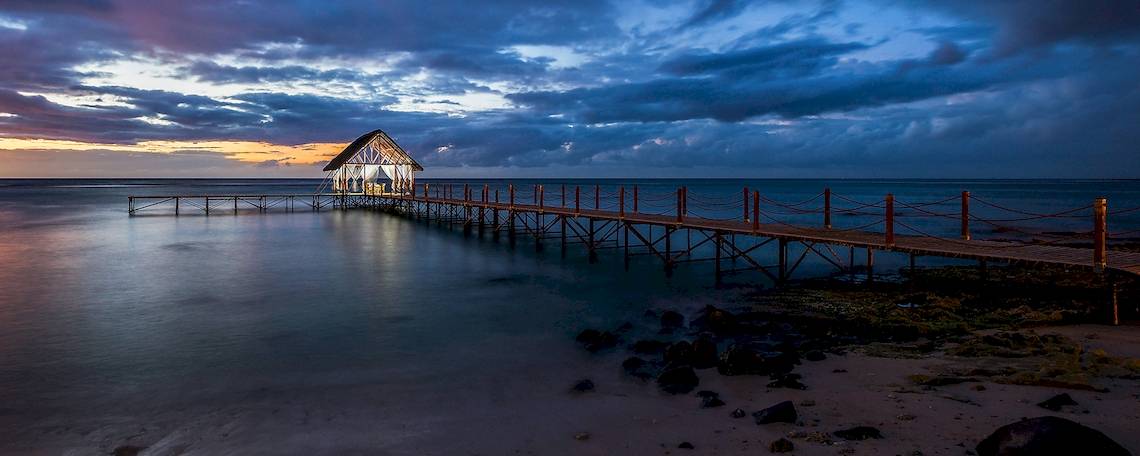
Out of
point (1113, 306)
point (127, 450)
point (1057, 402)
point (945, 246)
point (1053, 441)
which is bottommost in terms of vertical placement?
point (127, 450)

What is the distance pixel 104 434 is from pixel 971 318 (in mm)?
13746

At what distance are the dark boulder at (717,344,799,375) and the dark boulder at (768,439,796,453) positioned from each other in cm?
280

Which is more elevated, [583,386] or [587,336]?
[587,336]

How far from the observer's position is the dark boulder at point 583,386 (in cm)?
920

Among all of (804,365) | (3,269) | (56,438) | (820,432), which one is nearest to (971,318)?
(804,365)

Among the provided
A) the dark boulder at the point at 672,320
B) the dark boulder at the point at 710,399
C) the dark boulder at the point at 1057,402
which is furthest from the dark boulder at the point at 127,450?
the dark boulder at the point at 1057,402

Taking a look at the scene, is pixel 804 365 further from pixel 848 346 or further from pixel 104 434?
pixel 104 434

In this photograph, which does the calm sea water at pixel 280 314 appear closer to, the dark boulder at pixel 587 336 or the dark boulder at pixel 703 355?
the dark boulder at pixel 587 336

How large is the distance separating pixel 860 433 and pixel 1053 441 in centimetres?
173

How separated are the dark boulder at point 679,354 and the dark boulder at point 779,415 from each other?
2.65 meters

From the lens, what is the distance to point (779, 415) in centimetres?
726

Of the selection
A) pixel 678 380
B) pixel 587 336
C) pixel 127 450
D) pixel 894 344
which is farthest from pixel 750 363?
pixel 127 450

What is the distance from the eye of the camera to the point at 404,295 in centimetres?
1805

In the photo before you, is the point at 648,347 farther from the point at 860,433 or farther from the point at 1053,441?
the point at 1053,441
